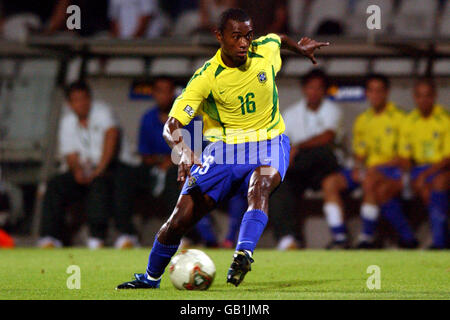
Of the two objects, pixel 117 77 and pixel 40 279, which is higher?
pixel 117 77

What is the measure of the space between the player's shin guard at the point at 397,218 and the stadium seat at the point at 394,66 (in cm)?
236

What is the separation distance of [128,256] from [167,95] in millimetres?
3309

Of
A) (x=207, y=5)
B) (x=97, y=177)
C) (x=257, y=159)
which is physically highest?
(x=207, y=5)

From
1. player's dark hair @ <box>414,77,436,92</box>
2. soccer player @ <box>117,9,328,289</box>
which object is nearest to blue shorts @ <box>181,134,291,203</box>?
soccer player @ <box>117,9,328,289</box>

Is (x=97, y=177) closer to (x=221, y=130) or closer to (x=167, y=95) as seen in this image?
(x=167, y=95)

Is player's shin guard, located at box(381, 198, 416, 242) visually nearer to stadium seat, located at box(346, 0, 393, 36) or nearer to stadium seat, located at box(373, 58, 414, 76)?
stadium seat, located at box(373, 58, 414, 76)

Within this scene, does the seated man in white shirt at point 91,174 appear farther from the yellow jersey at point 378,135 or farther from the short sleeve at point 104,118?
the yellow jersey at point 378,135

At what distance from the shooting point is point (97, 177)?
509 inches

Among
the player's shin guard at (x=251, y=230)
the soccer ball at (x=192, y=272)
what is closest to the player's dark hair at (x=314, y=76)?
the player's shin guard at (x=251, y=230)

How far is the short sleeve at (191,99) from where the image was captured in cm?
667

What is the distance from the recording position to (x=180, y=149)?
6.34 meters

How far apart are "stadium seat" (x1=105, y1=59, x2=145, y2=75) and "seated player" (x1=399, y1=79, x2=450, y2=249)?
461cm

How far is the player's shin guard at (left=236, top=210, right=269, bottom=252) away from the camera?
20.5 ft
